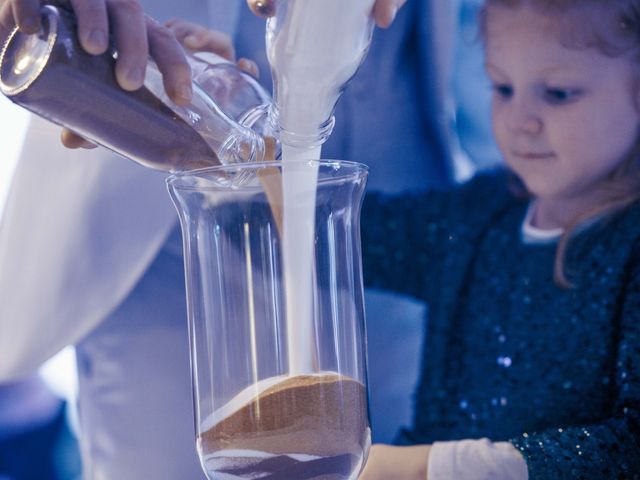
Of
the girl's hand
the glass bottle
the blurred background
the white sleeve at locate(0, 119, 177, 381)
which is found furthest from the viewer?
the blurred background

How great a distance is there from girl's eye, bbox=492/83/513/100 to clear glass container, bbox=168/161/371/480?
395 millimetres

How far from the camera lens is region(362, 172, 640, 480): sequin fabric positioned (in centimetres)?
65

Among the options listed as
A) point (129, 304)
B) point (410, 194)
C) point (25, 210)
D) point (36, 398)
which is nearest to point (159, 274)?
point (129, 304)

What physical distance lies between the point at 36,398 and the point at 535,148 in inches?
39.4

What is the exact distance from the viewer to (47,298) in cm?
72

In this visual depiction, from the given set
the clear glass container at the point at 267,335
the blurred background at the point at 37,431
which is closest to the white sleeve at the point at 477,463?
the clear glass container at the point at 267,335

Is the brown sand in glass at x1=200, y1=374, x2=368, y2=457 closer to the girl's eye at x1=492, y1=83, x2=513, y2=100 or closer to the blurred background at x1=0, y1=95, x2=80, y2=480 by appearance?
the girl's eye at x1=492, y1=83, x2=513, y2=100

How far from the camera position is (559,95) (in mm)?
750

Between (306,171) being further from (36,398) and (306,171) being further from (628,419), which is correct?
(36,398)

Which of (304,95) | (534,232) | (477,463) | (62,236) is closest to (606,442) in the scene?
(477,463)

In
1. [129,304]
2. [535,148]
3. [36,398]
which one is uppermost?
[535,148]

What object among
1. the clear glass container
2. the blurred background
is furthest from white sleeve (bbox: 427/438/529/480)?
the blurred background

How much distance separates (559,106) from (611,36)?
0.07m

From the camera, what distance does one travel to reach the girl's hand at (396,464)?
60 cm
